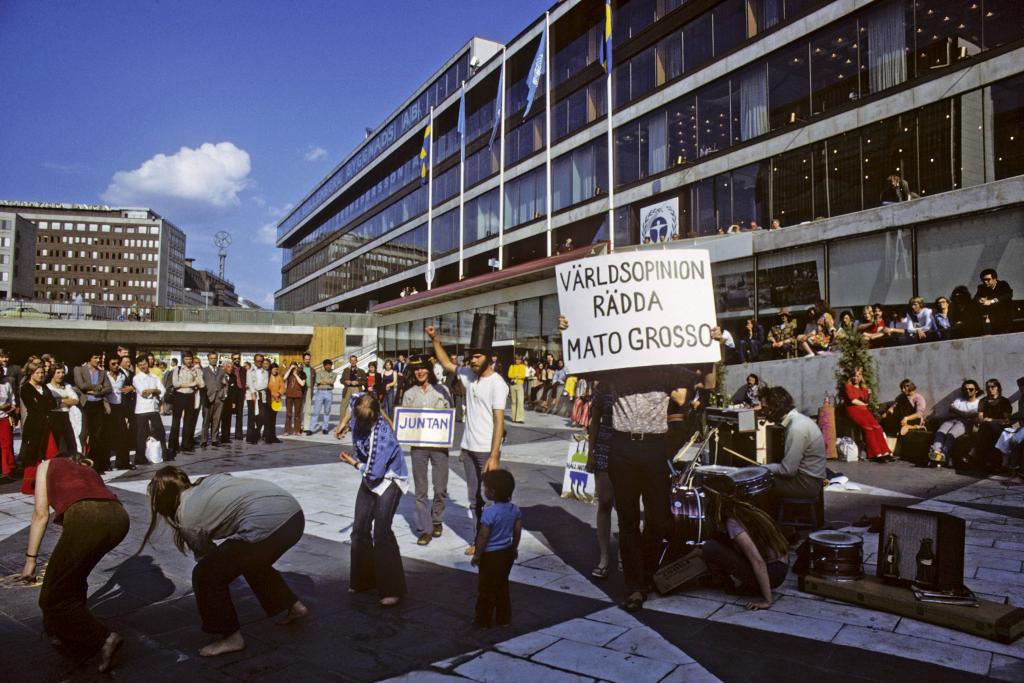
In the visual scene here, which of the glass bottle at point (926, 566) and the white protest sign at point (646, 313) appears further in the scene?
the white protest sign at point (646, 313)

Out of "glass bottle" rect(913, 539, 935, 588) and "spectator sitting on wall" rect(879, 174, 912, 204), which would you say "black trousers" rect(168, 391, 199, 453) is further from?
"spectator sitting on wall" rect(879, 174, 912, 204)

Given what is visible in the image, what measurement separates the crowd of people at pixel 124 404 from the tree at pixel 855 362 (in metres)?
11.7

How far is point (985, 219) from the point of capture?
15.6 m

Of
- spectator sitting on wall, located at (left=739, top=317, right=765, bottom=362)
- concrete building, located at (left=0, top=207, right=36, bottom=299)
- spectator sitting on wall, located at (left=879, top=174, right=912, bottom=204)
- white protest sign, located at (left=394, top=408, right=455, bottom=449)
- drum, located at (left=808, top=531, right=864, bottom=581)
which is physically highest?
concrete building, located at (left=0, top=207, right=36, bottom=299)

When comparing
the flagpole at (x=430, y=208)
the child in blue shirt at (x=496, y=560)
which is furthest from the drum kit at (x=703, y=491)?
the flagpole at (x=430, y=208)

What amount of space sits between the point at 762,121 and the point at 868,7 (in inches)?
169

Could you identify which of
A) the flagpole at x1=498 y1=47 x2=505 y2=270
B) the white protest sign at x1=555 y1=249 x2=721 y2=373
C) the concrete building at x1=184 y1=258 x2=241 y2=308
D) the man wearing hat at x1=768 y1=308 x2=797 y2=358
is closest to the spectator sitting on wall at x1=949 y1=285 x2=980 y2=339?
the man wearing hat at x1=768 y1=308 x2=797 y2=358

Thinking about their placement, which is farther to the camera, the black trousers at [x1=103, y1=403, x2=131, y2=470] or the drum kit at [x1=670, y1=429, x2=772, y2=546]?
the black trousers at [x1=103, y1=403, x2=131, y2=470]

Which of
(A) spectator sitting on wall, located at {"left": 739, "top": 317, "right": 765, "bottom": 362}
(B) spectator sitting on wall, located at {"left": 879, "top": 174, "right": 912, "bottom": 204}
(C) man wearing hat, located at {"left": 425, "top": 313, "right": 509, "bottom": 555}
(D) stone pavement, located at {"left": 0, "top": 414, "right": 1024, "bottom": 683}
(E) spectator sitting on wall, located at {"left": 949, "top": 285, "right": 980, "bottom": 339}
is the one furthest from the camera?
(A) spectator sitting on wall, located at {"left": 739, "top": 317, "right": 765, "bottom": 362}

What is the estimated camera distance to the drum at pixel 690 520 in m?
5.48

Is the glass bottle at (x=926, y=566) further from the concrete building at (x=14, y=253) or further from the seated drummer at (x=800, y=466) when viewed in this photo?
the concrete building at (x=14, y=253)

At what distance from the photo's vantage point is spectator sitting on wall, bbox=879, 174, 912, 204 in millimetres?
17359

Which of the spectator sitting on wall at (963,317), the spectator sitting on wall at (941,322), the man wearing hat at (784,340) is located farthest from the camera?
the man wearing hat at (784,340)

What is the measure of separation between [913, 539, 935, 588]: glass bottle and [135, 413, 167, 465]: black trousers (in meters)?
11.7
